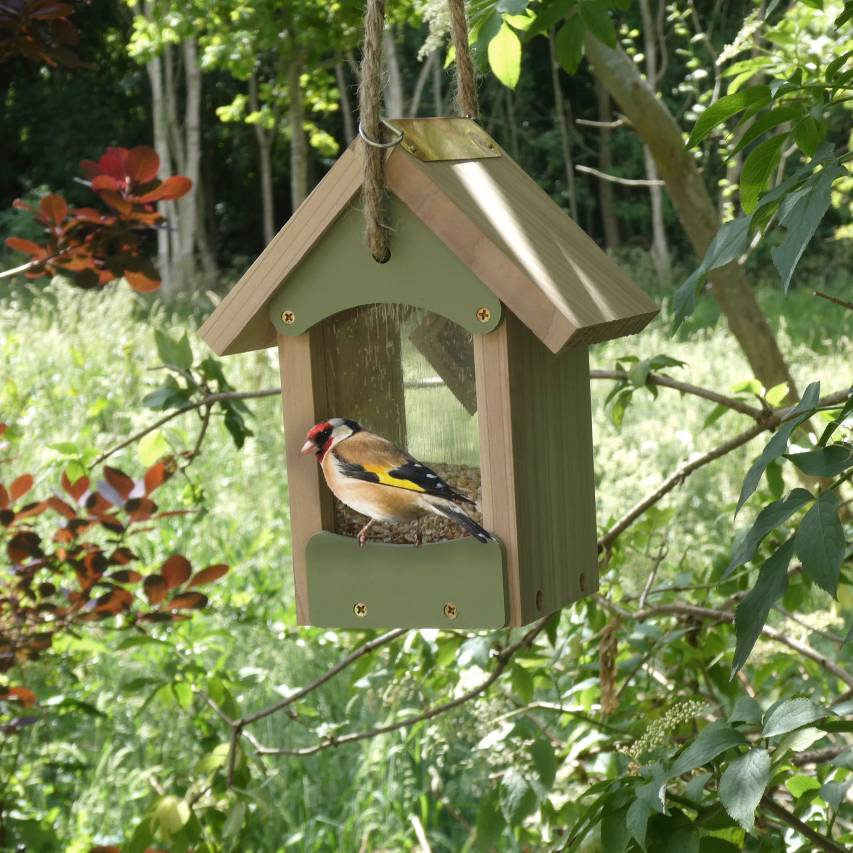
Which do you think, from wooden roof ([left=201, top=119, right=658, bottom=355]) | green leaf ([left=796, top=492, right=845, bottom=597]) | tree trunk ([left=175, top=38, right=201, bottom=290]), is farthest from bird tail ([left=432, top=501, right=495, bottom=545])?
tree trunk ([left=175, top=38, right=201, bottom=290])

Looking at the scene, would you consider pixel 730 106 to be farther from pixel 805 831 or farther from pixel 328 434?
pixel 805 831

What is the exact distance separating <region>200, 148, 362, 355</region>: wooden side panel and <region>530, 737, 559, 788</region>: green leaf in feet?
2.83

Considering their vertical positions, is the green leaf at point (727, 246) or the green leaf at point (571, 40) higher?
the green leaf at point (571, 40)

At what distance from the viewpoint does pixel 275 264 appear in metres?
1.54

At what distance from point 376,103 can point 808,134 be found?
0.46 meters

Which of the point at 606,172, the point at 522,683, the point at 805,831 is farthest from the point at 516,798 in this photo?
the point at 606,172

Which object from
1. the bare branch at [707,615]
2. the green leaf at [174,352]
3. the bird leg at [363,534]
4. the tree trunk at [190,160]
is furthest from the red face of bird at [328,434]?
the tree trunk at [190,160]

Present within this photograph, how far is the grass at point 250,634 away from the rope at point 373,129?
0.18 metres

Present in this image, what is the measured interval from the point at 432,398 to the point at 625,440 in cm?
495

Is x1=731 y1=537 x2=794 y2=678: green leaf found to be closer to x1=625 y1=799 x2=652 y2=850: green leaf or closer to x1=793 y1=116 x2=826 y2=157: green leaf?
x1=625 y1=799 x2=652 y2=850: green leaf

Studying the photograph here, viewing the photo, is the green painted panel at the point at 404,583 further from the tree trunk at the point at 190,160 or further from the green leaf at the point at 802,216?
the tree trunk at the point at 190,160

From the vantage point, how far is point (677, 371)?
7.87 metres

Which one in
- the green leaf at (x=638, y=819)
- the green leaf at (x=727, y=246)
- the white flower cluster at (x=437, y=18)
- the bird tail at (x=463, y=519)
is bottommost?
the green leaf at (x=638, y=819)

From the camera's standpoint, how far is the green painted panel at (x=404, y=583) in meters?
1.46
